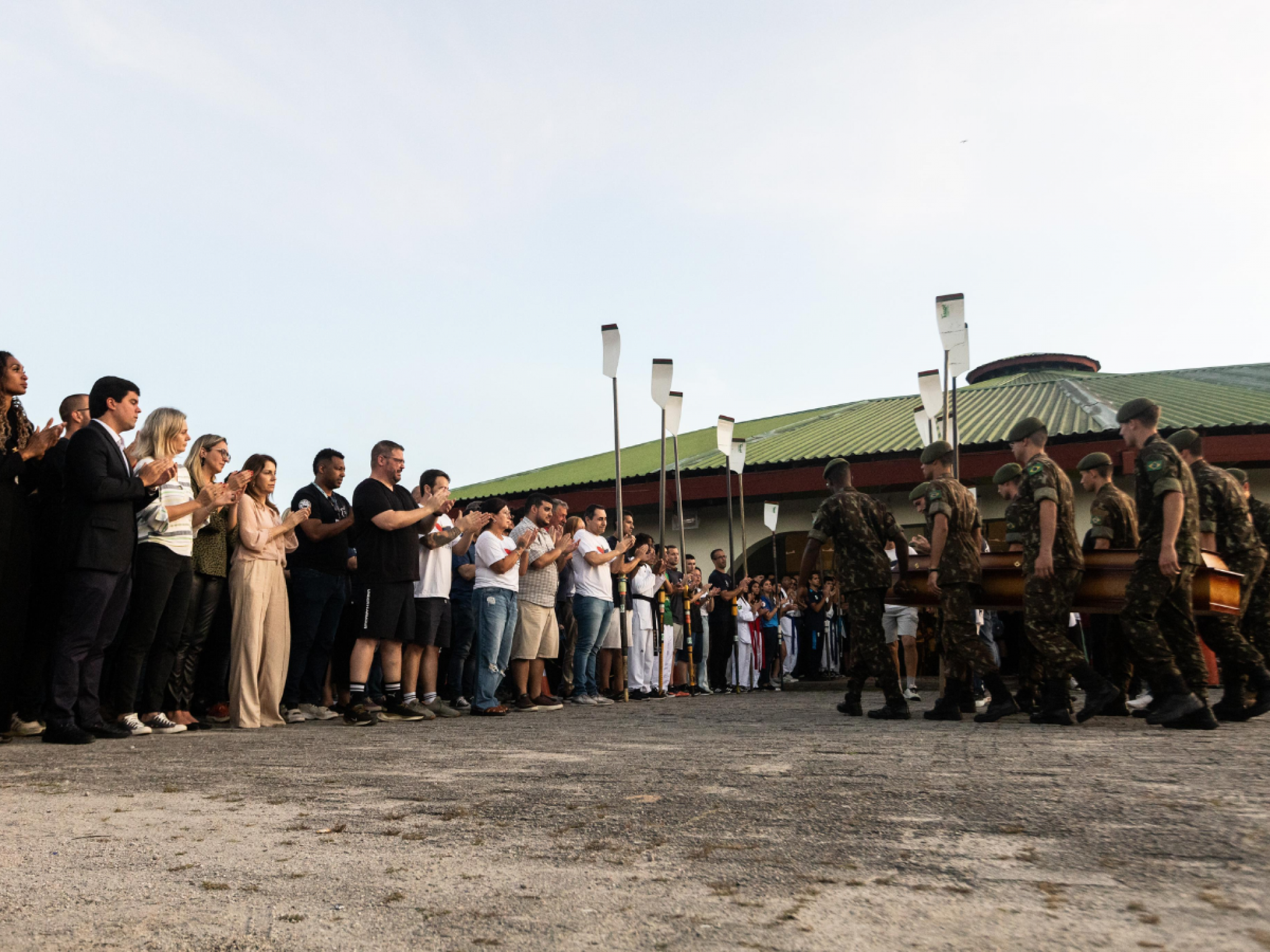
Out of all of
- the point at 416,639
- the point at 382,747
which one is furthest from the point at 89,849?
the point at 416,639

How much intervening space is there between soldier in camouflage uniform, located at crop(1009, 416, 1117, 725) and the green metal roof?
11.5m

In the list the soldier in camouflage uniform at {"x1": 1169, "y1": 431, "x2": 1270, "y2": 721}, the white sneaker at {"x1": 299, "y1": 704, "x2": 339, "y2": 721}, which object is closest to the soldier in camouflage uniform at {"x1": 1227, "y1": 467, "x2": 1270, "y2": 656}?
the soldier in camouflage uniform at {"x1": 1169, "y1": 431, "x2": 1270, "y2": 721}

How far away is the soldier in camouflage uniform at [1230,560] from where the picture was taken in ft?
21.4

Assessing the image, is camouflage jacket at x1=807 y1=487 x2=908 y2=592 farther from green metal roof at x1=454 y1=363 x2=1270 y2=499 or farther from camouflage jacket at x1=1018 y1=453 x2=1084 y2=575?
green metal roof at x1=454 y1=363 x2=1270 y2=499

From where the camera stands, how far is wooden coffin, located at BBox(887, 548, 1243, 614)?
625cm

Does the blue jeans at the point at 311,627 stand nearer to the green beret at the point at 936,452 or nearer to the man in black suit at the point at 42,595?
the man in black suit at the point at 42,595

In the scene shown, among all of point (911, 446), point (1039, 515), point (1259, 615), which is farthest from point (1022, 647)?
point (911, 446)

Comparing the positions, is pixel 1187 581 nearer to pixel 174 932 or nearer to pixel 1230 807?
pixel 1230 807

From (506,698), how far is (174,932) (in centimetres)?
784

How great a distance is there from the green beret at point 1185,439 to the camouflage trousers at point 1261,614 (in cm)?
110

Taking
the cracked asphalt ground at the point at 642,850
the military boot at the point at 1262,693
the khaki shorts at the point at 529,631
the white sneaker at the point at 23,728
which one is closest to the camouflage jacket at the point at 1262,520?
the military boot at the point at 1262,693

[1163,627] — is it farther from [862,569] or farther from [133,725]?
[133,725]

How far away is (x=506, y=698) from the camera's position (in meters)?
9.60

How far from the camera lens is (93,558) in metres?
5.19
